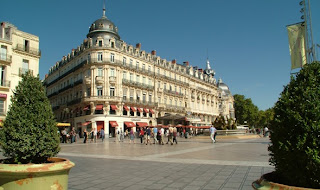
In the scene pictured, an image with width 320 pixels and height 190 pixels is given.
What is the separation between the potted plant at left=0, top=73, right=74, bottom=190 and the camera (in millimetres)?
3575

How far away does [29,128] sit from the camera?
403cm

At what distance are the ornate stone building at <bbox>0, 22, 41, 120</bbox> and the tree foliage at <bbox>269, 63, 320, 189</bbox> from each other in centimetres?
3024

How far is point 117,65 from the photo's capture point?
44.1 m

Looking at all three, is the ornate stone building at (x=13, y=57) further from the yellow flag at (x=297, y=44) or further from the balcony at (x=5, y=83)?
the yellow flag at (x=297, y=44)

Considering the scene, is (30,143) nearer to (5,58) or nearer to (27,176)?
(27,176)

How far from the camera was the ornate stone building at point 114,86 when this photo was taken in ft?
140

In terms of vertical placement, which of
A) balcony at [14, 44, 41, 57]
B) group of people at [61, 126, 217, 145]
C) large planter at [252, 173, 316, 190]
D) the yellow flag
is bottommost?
group of people at [61, 126, 217, 145]

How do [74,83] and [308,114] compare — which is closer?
[308,114]

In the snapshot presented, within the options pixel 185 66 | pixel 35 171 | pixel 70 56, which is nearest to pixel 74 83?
pixel 70 56

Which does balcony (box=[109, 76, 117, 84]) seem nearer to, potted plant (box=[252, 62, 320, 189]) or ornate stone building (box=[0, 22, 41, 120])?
ornate stone building (box=[0, 22, 41, 120])

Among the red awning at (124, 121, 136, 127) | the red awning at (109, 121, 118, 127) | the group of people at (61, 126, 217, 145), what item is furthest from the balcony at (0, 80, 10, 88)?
the red awning at (124, 121, 136, 127)

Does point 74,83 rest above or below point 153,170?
above

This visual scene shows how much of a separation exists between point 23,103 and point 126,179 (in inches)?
133

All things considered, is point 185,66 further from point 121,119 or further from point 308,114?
point 308,114
